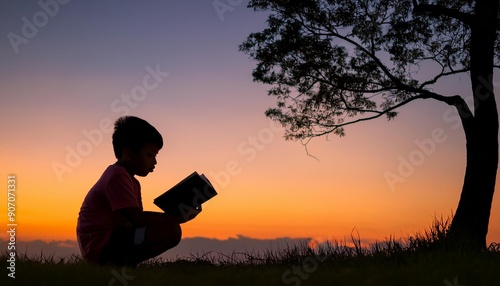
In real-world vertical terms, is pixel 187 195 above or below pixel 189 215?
above

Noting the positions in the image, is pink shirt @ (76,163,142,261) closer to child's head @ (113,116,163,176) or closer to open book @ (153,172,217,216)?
child's head @ (113,116,163,176)

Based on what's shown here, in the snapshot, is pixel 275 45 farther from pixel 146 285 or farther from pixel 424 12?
pixel 146 285

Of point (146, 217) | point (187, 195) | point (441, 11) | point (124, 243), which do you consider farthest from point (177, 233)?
point (441, 11)

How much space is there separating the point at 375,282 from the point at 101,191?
3.26 m

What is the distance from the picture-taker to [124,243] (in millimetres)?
6523

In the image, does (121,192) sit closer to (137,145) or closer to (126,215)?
(126,215)

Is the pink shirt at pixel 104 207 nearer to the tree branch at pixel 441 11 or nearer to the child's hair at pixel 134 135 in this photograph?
the child's hair at pixel 134 135

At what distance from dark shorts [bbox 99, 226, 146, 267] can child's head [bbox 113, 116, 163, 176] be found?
74cm

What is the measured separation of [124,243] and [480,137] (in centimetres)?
838

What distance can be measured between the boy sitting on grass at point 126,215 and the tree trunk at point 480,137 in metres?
6.84


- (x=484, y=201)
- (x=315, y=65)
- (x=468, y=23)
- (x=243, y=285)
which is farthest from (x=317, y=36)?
(x=243, y=285)

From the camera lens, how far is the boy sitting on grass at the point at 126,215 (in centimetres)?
646

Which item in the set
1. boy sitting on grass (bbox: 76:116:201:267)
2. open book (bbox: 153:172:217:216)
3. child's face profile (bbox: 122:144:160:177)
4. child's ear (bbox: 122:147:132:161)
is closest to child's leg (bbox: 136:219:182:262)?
boy sitting on grass (bbox: 76:116:201:267)

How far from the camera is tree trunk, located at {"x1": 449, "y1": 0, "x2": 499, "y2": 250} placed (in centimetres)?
1161
